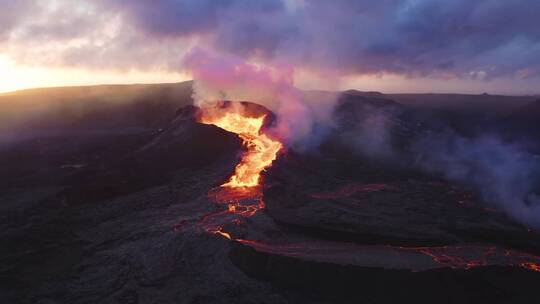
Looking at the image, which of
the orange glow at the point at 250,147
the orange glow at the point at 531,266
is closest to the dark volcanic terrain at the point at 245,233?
the orange glow at the point at 531,266

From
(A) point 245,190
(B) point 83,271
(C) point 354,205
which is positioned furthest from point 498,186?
(B) point 83,271

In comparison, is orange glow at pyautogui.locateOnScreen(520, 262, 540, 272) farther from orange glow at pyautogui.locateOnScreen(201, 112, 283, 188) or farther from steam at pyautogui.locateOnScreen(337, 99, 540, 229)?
orange glow at pyautogui.locateOnScreen(201, 112, 283, 188)

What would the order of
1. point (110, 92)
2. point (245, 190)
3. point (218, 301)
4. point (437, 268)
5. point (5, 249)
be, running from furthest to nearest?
point (110, 92) < point (245, 190) < point (5, 249) < point (437, 268) < point (218, 301)

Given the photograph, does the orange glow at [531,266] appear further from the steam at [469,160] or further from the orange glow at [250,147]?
the orange glow at [250,147]

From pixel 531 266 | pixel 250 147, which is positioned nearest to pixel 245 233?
pixel 531 266

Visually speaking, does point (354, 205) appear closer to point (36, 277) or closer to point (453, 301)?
point (453, 301)

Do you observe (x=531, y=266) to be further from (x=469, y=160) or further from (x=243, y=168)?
(x=469, y=160)
